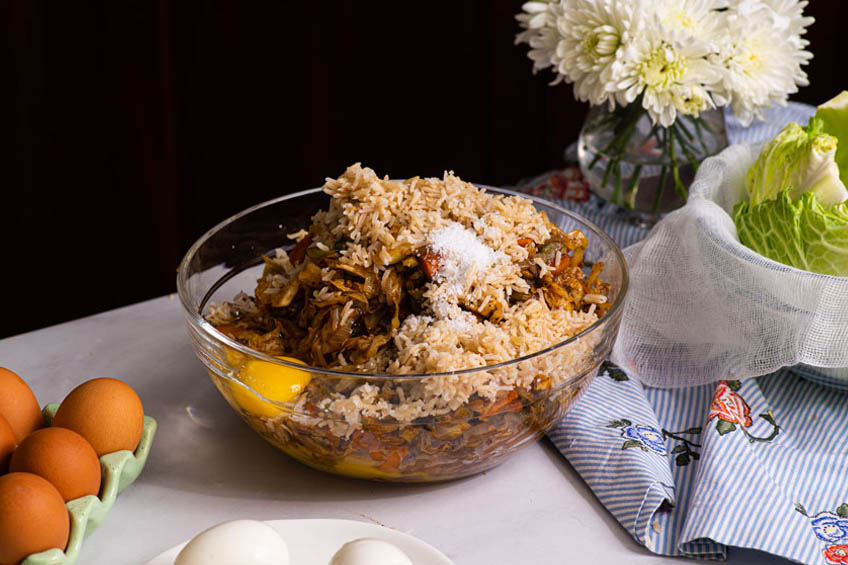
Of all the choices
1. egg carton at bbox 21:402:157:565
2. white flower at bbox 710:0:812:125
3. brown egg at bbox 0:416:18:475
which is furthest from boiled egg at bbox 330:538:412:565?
white flower at bbox 710:0:812:125

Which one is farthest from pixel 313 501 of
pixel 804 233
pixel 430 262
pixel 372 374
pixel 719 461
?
pixel 804 233

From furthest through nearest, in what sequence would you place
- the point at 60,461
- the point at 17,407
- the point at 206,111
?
1. the point at 206,111
2. the point at 17,407
3. the point at 60,461

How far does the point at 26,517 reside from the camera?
2.74 feet

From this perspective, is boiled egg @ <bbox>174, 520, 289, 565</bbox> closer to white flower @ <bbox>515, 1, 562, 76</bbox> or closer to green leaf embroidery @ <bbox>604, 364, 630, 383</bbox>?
green leaf embroidery @ <bbox>604, 364, 630, 383</bbox>

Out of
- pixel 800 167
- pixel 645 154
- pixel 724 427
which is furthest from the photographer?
pixel 645 154

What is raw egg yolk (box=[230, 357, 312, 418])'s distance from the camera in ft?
3.18

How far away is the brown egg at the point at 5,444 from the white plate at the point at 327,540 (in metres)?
0.21

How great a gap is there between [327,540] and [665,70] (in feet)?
3.19

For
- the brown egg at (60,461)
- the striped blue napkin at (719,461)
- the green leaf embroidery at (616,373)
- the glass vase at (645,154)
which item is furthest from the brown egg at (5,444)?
the glass vase at (645,154)

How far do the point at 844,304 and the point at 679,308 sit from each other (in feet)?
0.83

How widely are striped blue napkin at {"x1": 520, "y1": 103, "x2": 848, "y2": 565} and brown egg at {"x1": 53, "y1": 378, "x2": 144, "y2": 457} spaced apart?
56cm

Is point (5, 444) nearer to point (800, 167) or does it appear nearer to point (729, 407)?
point (729, 407)

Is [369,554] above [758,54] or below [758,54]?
below

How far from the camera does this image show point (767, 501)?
1010mm
